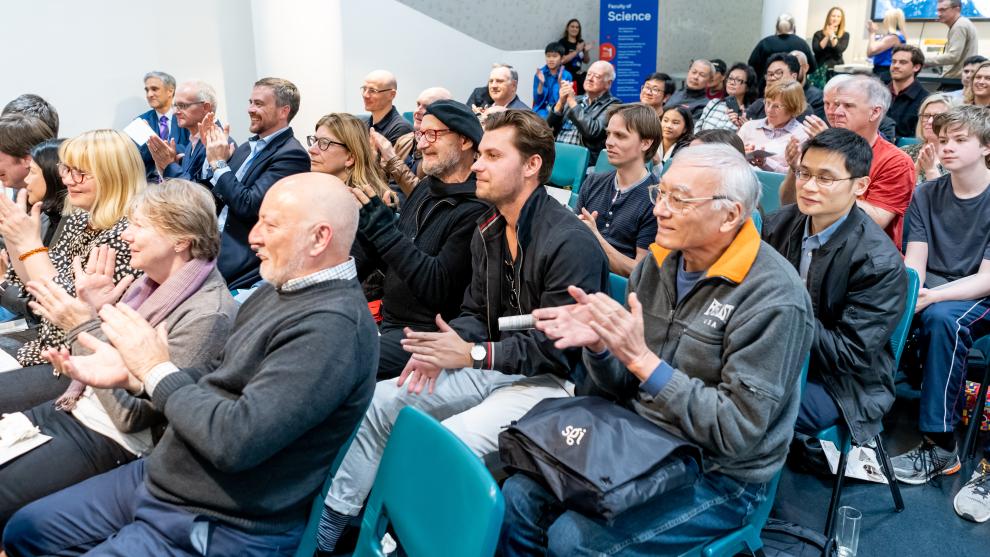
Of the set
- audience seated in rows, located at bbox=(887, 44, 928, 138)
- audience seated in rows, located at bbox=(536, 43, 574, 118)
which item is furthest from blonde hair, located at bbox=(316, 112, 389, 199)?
audience seated in rows, located at bbox=(536, 43, 574, 118)

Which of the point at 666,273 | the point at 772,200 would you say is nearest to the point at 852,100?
the point at 772,200

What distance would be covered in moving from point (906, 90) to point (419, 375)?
5184 mm

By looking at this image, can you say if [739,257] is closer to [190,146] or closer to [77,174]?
[77,174]

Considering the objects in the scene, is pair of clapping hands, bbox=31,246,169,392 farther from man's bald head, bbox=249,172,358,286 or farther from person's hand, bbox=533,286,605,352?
person's hand, bbox=533,286,605,352

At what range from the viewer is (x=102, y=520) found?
1.83m

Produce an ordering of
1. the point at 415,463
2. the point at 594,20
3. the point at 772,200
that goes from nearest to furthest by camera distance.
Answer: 1. the point at 415,463
2. the point at 772,200
3. the point at 594,20

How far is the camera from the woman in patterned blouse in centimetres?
254

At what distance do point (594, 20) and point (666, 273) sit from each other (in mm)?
9356

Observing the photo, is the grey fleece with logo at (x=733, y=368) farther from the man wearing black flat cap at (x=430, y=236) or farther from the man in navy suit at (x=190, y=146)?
the man in navy suit at (x=190, y=146)

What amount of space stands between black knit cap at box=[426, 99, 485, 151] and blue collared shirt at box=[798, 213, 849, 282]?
1236 millimetres

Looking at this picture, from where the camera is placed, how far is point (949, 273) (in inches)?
125

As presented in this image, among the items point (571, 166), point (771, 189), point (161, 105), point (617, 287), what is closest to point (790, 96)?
point (771, 189)

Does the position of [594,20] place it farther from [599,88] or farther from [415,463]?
[415,463]

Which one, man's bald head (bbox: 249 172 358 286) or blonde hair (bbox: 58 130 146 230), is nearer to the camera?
man's bald head (bbox: 249 172 358 286)
